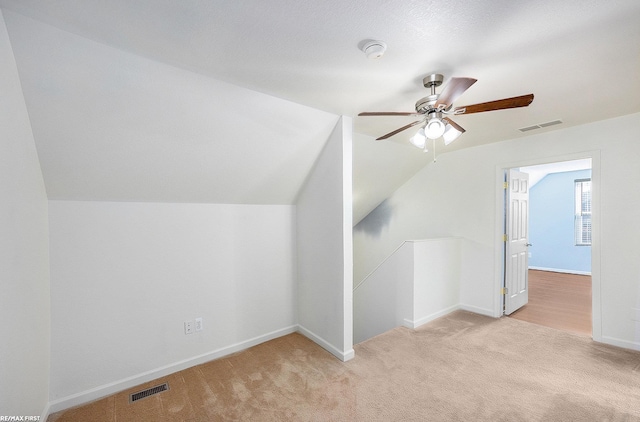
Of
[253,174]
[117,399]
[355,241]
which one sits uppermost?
[253,174]

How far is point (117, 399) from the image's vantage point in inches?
83.7

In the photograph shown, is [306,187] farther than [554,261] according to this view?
No

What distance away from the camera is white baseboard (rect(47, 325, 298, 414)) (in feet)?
6.66

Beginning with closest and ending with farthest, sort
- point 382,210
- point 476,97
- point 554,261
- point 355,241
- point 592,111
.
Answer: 1. point 476,97
2. point 592,111
3. point 382,210
4. point 355,241
5. point 554,261

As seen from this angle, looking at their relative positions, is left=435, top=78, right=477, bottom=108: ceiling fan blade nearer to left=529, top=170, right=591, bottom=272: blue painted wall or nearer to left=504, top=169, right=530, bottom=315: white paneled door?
left=504, top=169, right=530, bottom=315: white paneled door

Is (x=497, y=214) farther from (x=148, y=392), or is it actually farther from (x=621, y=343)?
Result: (x=148, y=392)

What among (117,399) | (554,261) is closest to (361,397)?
(117,399)

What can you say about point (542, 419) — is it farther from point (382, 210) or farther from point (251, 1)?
point (382, 210)

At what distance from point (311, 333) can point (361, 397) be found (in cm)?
107

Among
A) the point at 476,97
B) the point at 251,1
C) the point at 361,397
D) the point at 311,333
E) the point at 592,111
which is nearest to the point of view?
the point at 251,1

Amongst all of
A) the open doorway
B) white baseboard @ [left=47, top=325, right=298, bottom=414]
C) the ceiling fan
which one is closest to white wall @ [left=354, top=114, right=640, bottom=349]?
the ceiling fan

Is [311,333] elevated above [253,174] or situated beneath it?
situated beneath

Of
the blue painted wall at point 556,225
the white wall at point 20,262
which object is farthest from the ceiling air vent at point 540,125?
the blue painted wall at point 556,225

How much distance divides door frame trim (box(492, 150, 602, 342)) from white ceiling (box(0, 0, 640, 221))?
539 mm
